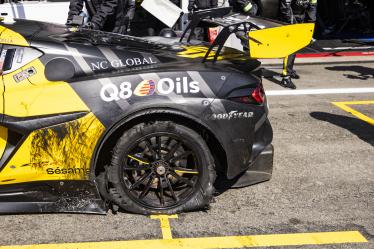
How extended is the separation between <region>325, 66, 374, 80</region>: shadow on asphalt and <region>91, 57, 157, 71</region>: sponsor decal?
18.8 ft

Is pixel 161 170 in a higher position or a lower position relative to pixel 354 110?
higher

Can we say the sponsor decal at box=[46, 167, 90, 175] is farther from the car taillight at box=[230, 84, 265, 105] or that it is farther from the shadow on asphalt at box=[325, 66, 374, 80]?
the shadow on asphalt at box=[325, 66, 374, 80]

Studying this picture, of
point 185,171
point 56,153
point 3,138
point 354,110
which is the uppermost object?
point 3,138

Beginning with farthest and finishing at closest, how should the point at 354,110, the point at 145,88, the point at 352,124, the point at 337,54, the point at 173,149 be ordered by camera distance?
the point at 337,54, the point at 354,110, the point at 352,124, the point at 173,149, the point at 145,88

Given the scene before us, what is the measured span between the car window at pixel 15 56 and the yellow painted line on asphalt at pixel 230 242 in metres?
1.16

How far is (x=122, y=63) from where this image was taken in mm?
3346

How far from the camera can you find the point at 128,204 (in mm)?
3445

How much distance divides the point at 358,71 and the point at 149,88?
649cm

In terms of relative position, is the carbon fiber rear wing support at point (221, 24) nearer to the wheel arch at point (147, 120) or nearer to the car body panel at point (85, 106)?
the car body panel at point (85, 106)

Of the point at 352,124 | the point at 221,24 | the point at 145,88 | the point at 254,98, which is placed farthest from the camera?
the point at 352,124

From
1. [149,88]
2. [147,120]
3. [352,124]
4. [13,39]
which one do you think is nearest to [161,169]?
[147,120]

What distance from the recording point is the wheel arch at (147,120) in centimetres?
324

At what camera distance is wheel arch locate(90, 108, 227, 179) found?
324 cm

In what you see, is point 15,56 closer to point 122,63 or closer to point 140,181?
point 122,63
